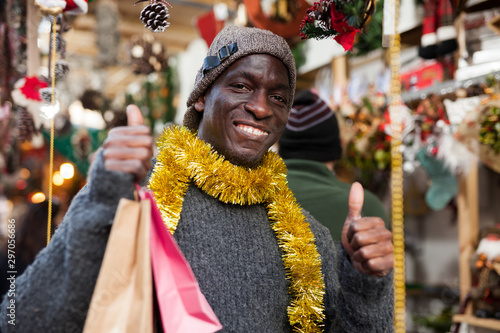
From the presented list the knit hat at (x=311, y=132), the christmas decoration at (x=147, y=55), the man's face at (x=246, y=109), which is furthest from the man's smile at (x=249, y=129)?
the christmas decoration at (x=147, y=55)

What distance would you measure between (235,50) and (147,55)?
2216 mm

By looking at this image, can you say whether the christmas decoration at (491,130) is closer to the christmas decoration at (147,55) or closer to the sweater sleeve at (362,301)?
the sweater sleeve at (362,301)

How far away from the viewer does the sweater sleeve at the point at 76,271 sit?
0.72 m

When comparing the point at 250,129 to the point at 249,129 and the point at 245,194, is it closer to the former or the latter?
the point at 249,129

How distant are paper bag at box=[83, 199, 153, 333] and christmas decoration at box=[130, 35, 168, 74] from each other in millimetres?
2566

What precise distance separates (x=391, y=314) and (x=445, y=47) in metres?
1.74

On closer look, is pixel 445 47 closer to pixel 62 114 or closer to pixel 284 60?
pixel 284 60

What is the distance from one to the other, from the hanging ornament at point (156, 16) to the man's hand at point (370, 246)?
Result: 589 mm

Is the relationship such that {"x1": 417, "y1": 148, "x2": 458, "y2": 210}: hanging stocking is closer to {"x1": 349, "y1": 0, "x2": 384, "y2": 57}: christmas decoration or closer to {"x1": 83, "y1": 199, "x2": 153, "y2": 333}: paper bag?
{"x1": 349, "y1": 0, "x2": 384, "y2": 57}: christmas decoration

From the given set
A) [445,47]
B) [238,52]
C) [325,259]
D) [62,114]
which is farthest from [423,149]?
[62,114]

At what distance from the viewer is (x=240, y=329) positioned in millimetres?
959

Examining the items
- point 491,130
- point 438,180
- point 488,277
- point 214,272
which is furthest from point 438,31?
point 214,272

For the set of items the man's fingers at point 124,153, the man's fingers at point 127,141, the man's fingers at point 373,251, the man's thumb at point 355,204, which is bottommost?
the man's fingers at point 373,251

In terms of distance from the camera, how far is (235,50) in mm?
1052
